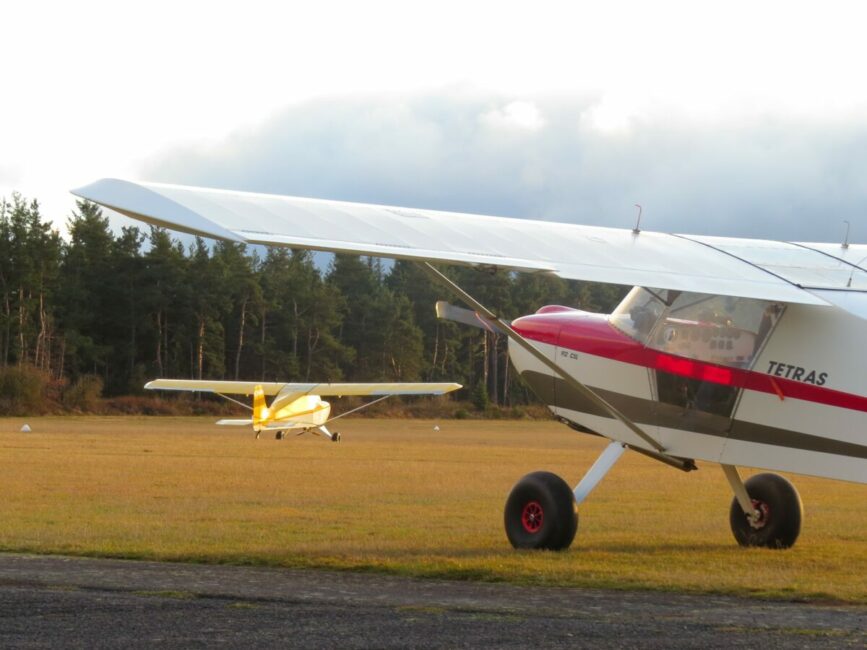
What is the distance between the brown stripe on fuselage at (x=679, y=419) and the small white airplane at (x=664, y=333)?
13mm

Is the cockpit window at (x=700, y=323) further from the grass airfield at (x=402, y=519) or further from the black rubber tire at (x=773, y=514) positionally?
the black rubber tire at (x=773, y=514)

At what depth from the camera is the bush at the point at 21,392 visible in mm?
70438

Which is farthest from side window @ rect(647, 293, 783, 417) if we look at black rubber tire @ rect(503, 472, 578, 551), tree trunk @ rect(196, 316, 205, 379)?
tree trunk @ rect(196, 316, 205, 379)

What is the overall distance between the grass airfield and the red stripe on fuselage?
1405 mm

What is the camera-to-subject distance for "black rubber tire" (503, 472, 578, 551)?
1161cm

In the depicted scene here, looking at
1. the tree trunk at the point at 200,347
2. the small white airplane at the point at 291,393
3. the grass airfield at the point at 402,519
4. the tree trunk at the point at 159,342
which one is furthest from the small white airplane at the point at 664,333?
the tree trunk at the point at 200,347

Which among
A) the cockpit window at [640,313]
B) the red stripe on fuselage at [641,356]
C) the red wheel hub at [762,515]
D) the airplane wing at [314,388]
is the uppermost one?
the cockpit window at [640,313]

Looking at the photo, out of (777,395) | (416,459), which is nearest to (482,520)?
(777,395)

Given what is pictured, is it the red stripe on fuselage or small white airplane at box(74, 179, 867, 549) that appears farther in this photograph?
the red stripe on fuselage

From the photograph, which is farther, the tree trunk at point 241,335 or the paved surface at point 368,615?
the tree trunk at point 241,335

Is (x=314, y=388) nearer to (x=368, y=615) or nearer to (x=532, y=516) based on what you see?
(x=532, y=516)

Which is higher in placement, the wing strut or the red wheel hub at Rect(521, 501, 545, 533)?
the wing strut

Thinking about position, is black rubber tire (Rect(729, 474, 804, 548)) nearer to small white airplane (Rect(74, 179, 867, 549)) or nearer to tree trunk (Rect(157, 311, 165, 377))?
small white airplane (Rect(74, 179, 867, 549))

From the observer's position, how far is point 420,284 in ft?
396
